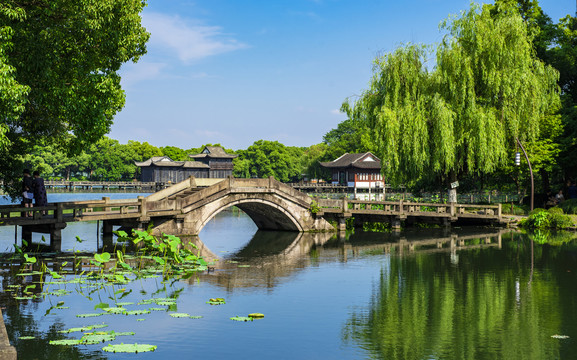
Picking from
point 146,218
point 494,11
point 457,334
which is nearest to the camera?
point 457,334

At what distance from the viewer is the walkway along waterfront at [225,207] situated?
2238cm

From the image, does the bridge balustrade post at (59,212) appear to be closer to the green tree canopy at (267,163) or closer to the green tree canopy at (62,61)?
the green tree canopy at (62,61)

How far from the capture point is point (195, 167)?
93.9m

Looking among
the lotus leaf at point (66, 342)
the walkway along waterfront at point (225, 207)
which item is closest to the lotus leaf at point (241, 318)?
the lotus leaf at point (66, 342)

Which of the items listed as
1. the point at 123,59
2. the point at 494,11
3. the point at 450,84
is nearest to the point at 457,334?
the point at 123,59

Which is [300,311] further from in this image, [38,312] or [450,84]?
[450,84]

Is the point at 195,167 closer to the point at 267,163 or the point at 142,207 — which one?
the point at 267,163

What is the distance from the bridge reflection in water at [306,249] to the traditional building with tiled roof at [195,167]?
63729 mm

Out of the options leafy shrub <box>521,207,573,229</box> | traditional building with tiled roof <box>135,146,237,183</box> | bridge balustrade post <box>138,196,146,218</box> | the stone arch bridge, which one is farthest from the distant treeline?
bridge balustrade post <box>138,196,146,218</box>

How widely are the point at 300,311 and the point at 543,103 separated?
2524 cm

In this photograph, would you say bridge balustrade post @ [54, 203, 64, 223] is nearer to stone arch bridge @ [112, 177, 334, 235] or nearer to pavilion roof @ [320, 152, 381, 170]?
stone arch bridge @ [112, 177, 334, 235]

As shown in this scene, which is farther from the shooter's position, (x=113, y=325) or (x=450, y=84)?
(x=450, y=84)

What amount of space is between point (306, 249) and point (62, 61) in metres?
11.7

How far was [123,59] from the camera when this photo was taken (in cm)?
1986
